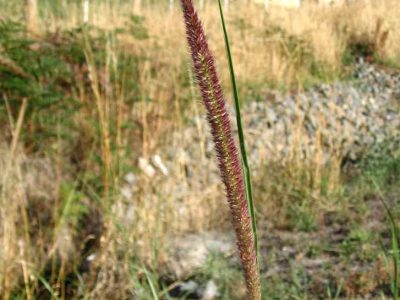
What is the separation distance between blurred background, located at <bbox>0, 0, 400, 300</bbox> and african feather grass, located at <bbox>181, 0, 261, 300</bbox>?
309 mm

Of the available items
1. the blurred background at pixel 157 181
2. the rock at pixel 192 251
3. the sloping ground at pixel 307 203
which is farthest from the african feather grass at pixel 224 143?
the rock at pixel 192 251

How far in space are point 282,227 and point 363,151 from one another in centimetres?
201

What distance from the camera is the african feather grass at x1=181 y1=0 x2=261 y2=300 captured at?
552 millimetres

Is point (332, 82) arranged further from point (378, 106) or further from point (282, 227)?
point (282, 227)

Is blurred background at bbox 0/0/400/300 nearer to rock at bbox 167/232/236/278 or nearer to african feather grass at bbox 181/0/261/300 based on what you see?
rock at bbox 167/232/236/278

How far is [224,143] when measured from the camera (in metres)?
0.58

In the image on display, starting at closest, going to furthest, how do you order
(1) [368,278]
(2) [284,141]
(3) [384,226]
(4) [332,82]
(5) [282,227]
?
(1) [368,278] → (3) [384,226] → (5) [282,227] → (2) [284,141] → (4) [332,82]

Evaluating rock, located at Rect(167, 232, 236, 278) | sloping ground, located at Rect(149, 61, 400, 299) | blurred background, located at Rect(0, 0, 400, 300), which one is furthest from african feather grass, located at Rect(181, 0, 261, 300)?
rock, located at Rect(167, 232, 236, 278)

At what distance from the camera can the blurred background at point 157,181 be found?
283cm

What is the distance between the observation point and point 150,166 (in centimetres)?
434

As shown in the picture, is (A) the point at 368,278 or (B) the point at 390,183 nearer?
(A) the point at 368,278

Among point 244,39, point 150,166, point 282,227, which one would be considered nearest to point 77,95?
point 150,166

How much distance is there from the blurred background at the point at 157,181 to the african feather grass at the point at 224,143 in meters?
0.31

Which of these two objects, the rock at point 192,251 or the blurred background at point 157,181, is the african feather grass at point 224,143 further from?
the rock at point 192,251
